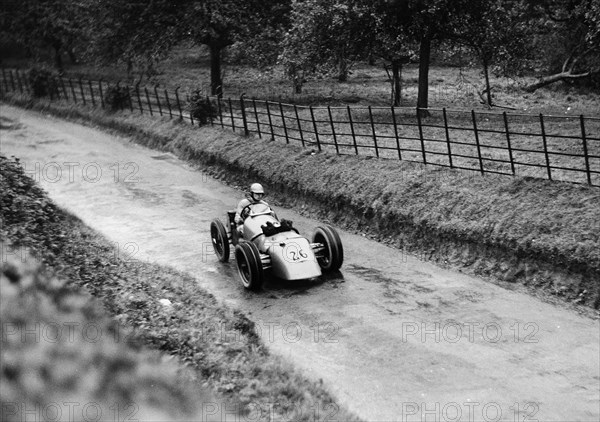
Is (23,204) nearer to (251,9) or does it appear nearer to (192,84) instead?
(251,9)

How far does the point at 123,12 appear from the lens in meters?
31.7

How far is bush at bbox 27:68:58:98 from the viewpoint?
39.0 meters

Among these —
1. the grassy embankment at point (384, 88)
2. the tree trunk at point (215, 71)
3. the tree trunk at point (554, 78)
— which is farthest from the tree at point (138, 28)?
the tree trunk at point (554, 78)

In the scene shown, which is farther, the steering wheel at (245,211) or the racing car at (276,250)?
the steering wheel at (245,211)

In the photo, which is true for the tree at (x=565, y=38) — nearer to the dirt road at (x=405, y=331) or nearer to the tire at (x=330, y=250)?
the dirt road at (x=405, y=331)

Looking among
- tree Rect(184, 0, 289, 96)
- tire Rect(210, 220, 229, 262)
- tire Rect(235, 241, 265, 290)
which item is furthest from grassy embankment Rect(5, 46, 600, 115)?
tire Rect(235, 241, 265, 290)

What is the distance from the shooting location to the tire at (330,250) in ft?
40.9

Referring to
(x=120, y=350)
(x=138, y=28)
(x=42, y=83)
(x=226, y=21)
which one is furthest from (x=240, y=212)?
(x=42, y=83)

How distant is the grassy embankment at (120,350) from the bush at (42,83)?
30419 mm

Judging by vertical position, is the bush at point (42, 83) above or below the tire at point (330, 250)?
above

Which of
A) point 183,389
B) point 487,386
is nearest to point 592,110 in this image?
point 487,386

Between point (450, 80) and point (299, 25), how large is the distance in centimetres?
1105

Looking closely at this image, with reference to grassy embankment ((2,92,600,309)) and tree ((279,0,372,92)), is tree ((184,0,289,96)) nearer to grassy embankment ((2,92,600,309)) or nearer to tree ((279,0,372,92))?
tree ((279,0,372,92))

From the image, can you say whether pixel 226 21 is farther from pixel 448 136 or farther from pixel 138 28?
pixel 448 136
